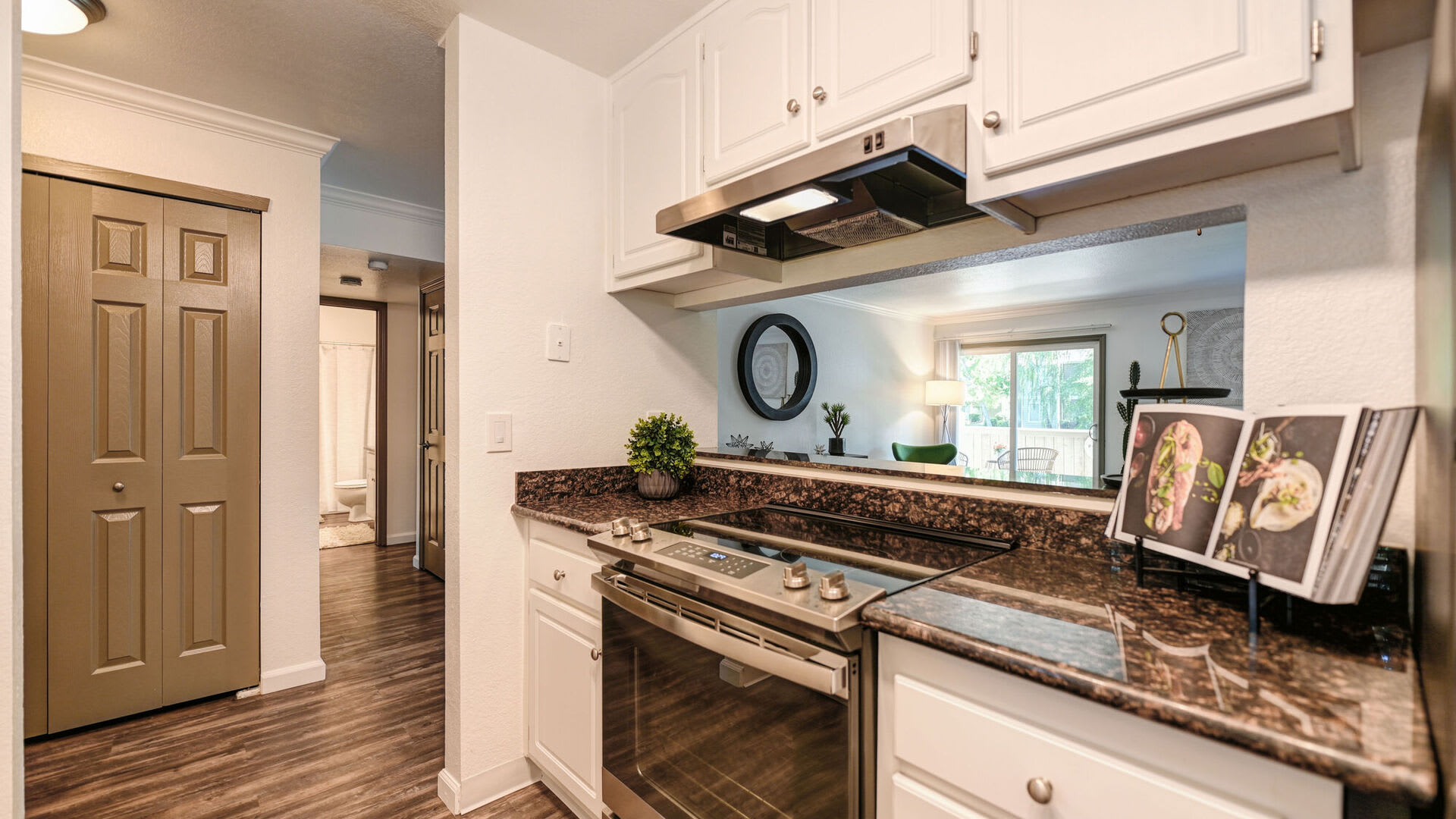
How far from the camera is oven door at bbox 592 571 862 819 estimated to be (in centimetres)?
99

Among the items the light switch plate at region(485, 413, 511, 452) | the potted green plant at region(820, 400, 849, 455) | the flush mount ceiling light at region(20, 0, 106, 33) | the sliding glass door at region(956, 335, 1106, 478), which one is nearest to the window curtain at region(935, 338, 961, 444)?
the sliding glass door at region(956, 335, 1106, 478)

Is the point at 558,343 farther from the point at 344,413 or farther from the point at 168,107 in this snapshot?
the point at 344,413

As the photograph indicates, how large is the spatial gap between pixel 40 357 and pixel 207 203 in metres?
0.77

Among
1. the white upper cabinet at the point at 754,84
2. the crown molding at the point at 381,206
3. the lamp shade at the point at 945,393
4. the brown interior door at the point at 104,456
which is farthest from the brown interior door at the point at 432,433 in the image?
the lamp shade at the point at 945,393

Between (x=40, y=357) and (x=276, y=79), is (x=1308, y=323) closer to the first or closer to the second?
(x=276, y=79)

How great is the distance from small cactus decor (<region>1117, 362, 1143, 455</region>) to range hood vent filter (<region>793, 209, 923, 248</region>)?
0.65m

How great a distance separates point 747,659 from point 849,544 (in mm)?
414

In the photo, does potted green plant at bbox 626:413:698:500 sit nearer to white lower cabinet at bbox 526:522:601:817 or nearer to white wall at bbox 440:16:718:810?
white wall at bbox 440:16:718:810

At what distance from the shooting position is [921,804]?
2.97ft

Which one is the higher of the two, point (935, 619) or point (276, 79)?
point (276, 79)

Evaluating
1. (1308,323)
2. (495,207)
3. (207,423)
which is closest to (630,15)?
(495,207)

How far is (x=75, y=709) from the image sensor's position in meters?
2.20

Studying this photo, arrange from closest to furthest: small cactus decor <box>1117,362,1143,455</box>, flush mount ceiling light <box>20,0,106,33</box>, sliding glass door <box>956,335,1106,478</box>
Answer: small cactus decor <box>1117,362,1143,455</box> → flush mount ceiling light <box>20,0,106,33</box> → sliding glass door <box>956,335,1106,478</box>

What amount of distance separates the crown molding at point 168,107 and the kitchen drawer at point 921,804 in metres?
3.26
